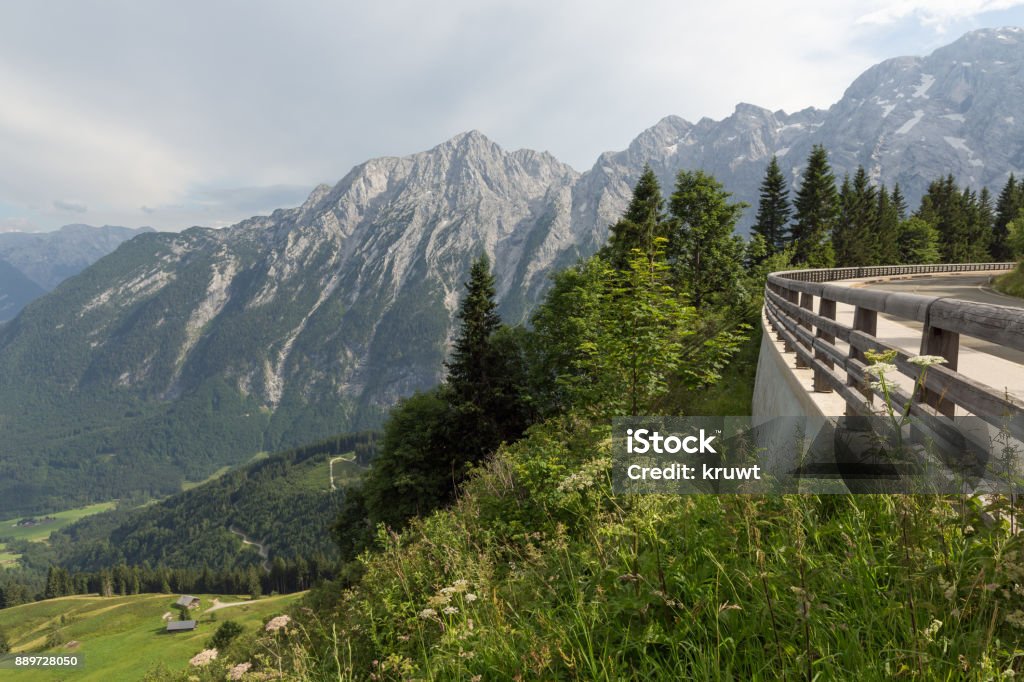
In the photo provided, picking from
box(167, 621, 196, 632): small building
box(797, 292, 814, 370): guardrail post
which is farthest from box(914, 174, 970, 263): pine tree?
box(167, 621, 196, 632): small building

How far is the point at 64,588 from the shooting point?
465 ft

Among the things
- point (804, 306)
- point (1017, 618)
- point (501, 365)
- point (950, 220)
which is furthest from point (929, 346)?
point (950, 220)

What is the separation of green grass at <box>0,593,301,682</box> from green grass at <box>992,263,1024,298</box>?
71264 millimetres

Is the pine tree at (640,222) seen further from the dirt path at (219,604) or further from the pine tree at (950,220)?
the dirt path at (219,604)

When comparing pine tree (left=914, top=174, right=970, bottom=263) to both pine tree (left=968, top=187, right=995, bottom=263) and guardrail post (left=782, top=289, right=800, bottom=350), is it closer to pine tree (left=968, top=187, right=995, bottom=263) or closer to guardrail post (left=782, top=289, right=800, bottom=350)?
pine tree (left=968, top=187, right=995, bottom=263)

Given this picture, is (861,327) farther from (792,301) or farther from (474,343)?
(474,343)

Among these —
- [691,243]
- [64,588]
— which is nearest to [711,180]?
[691,243]

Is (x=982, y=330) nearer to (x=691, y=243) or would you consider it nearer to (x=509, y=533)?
(x=509, y=533)

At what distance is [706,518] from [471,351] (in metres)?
28.8

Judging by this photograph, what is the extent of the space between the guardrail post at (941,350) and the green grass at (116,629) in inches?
2661

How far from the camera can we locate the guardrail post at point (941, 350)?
344 cm

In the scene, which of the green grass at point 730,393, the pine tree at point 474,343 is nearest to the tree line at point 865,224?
the pine tree at point 474,343

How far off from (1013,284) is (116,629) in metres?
152

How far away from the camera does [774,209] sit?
5900 cm
